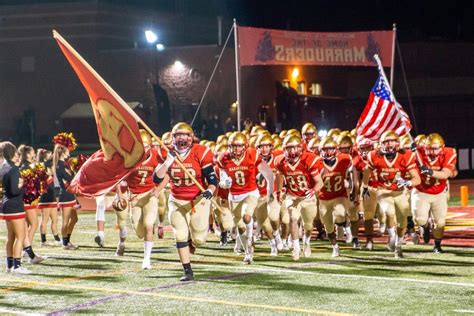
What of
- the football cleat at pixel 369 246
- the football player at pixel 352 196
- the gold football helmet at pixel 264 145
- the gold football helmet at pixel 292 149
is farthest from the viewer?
the football player at pixel 352 196

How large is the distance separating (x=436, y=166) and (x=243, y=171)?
294cm

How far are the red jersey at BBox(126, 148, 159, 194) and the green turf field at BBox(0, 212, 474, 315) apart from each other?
3.46 feet

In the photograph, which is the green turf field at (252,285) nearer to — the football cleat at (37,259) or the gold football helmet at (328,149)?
the football cleat at (37,259)

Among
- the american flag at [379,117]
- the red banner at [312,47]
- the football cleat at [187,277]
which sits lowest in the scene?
the football cleat at [187,277]

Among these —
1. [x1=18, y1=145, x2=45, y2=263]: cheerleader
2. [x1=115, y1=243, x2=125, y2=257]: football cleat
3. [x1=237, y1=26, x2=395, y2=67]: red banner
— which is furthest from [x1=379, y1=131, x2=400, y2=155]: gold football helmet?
[x1=237, y1=26, x2=395, y2=67]: red banner

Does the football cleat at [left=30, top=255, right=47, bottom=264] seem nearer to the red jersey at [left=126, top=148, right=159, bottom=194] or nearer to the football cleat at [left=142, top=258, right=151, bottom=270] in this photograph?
the red jersey at [left=126, top=148, right=159, bottom=194]

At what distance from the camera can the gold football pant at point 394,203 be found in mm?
14398

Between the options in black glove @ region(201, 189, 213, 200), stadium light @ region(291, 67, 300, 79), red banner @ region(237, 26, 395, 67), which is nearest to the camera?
black glove @ region(201, 189, 213, 200)

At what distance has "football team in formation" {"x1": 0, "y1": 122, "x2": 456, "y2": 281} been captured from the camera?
41.0 ft

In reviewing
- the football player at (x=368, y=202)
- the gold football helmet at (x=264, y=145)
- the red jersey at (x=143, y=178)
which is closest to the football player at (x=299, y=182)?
the gold football helmet at (x=264, y=145)

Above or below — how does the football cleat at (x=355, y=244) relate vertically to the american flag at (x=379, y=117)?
below

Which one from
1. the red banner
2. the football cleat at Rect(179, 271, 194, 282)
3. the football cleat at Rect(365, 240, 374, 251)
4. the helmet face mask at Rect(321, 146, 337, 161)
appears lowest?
the football cleat at Rect(179, 271, 194, 282)

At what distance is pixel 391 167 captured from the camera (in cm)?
1452

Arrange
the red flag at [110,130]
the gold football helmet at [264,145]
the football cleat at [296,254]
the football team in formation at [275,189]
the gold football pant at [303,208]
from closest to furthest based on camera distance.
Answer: the red flag at [110,130]
the football team in formation at [275,189]
the football cleat at [296,254]
the gold football pant at [303,208]
the gold football helmet at [264,145]
